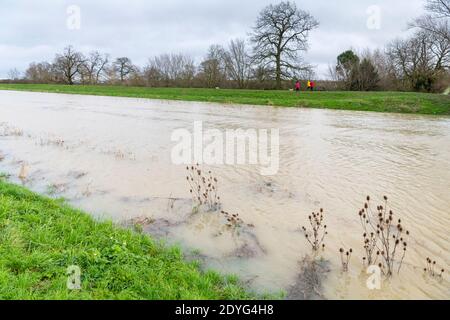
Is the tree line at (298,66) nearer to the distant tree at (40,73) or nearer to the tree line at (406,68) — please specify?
the tree line at (406,68)

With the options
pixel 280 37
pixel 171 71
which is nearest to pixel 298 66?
pixel 280 37

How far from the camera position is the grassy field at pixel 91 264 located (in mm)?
3725

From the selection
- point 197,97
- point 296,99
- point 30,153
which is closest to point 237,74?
point 197,97

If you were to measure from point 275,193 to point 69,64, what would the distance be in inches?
2992

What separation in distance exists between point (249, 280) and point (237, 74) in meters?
50.7

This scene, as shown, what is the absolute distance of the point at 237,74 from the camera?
52.9 m

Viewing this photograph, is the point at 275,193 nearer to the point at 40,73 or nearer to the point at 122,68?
the point at 122,68

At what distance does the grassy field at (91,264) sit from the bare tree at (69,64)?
7586cm

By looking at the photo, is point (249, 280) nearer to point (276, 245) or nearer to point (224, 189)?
point (276, 245)

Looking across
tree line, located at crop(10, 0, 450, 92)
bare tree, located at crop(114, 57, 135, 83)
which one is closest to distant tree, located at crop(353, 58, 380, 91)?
tree line, located at crop(10, 0, 450, 92)

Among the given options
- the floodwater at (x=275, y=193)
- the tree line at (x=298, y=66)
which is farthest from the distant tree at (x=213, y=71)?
the floodwater at (x=275, y=193)

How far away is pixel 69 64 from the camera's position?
72.8 metres

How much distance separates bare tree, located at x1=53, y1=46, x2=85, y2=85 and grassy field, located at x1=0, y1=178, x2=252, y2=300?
75.9 metres
